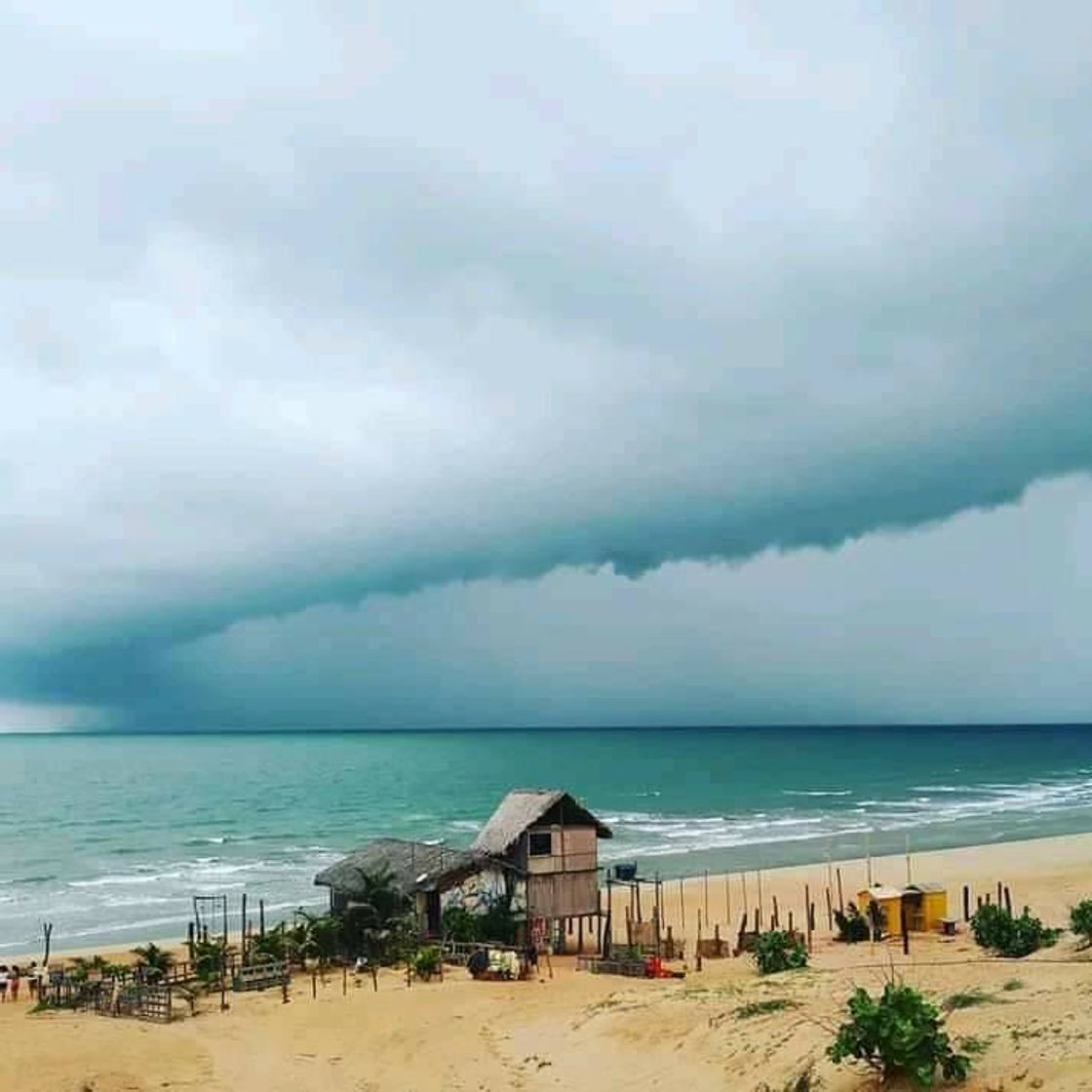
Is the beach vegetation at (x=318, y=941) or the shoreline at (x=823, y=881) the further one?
the shoreline at (x=823, y=881)

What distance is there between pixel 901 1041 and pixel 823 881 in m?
36.7

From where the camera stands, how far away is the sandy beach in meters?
16.0

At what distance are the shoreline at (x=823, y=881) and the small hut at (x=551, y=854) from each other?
91.8 inches

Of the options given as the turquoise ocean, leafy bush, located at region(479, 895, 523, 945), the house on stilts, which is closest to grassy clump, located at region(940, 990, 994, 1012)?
the house on stilts

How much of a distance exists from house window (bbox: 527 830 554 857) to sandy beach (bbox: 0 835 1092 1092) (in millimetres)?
3071

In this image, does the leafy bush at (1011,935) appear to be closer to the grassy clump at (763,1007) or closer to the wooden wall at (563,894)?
the grassy clump at (763,1007)

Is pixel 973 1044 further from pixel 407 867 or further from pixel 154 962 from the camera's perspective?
pixel 407 867

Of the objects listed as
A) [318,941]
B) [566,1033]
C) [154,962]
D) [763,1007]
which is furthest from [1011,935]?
[154,962]

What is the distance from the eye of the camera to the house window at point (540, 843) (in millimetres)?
33531

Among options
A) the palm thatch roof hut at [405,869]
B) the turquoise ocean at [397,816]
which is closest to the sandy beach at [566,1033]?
the palm thatch roof hut at [405,869]

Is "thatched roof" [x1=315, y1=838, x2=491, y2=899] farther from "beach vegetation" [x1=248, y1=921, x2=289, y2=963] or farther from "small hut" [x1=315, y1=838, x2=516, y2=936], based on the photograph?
"beach vegetation" [x1=248, y1=921, x2=289, y2=963]

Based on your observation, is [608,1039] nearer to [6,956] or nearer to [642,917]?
[642,917]

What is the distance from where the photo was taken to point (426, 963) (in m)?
29.7

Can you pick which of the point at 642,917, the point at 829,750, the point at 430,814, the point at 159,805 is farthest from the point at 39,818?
the point at 829,750
